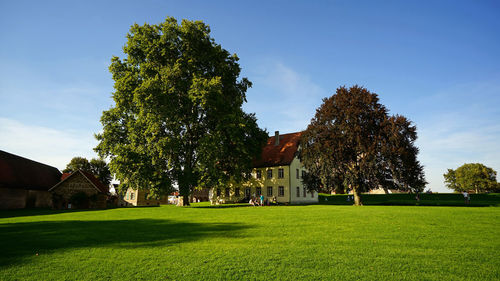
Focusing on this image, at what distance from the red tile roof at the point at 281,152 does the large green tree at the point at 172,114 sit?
45.7 feet

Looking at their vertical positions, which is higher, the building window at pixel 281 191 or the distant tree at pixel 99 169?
the distant tree at pixel 99 169

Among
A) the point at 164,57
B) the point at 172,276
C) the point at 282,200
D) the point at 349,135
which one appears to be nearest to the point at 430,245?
the point at 172,276

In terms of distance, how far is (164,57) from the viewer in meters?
31.3

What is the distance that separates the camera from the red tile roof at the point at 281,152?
46219 mm

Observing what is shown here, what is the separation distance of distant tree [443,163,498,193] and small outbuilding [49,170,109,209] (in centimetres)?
11633

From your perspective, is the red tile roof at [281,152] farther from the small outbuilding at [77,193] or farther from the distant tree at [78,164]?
the distant tree at [78,164]

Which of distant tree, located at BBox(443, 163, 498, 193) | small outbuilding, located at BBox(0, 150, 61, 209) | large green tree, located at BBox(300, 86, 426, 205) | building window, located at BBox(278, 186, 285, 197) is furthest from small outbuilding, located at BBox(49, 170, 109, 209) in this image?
distant tree, located at BBox(443, 163, 498, 193)

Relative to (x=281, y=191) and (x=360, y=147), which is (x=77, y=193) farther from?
(x=360, y=147)

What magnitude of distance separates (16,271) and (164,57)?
28.4 m

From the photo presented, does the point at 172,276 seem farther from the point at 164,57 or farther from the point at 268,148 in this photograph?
the point at 268,148

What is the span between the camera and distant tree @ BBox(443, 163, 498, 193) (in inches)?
3738

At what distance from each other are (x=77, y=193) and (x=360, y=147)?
39.9 meters

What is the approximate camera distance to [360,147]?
3070 cm

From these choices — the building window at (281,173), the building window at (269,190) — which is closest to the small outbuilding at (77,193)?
the building window at (269,190)
